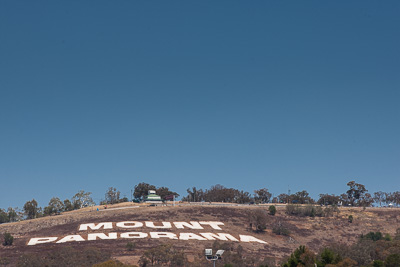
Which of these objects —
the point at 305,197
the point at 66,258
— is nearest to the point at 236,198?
the point at 305,197

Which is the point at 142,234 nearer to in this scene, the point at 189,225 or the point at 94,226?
the point at 94,226

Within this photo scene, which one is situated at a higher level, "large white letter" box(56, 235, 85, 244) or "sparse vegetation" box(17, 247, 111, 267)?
"large white letter" box(56, 235, 85, 244)

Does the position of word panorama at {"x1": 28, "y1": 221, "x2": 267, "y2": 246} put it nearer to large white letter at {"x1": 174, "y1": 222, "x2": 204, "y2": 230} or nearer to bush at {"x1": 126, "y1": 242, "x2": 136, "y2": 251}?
large white letter at {"x1": 174, "y1": 222, "x2": 204, "y2": 230}

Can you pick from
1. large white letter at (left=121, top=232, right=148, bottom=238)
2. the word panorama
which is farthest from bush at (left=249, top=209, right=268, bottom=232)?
large white letter at (left=121, top=232, right=148, bottom=238)

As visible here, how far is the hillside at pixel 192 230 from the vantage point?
85.0 metres

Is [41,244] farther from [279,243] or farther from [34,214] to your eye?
[34,214]

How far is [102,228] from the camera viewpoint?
338 feet

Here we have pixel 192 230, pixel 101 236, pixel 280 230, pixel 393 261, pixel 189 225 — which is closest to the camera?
pixel 393 261

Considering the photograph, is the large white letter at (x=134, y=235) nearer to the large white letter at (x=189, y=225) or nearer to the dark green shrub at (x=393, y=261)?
the large white letter at (x=189, y=225)

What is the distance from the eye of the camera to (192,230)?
103125 millimetres

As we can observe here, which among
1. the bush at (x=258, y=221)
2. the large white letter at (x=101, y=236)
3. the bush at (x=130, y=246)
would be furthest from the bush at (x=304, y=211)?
the bush at (x=130, y=246)

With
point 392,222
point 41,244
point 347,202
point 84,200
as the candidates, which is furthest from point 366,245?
point 84,200

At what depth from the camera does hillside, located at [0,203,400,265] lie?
85.0 m

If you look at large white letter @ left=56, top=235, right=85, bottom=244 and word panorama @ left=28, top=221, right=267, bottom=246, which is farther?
word panorama @ left=28, top=221, right=267, bottom=246
